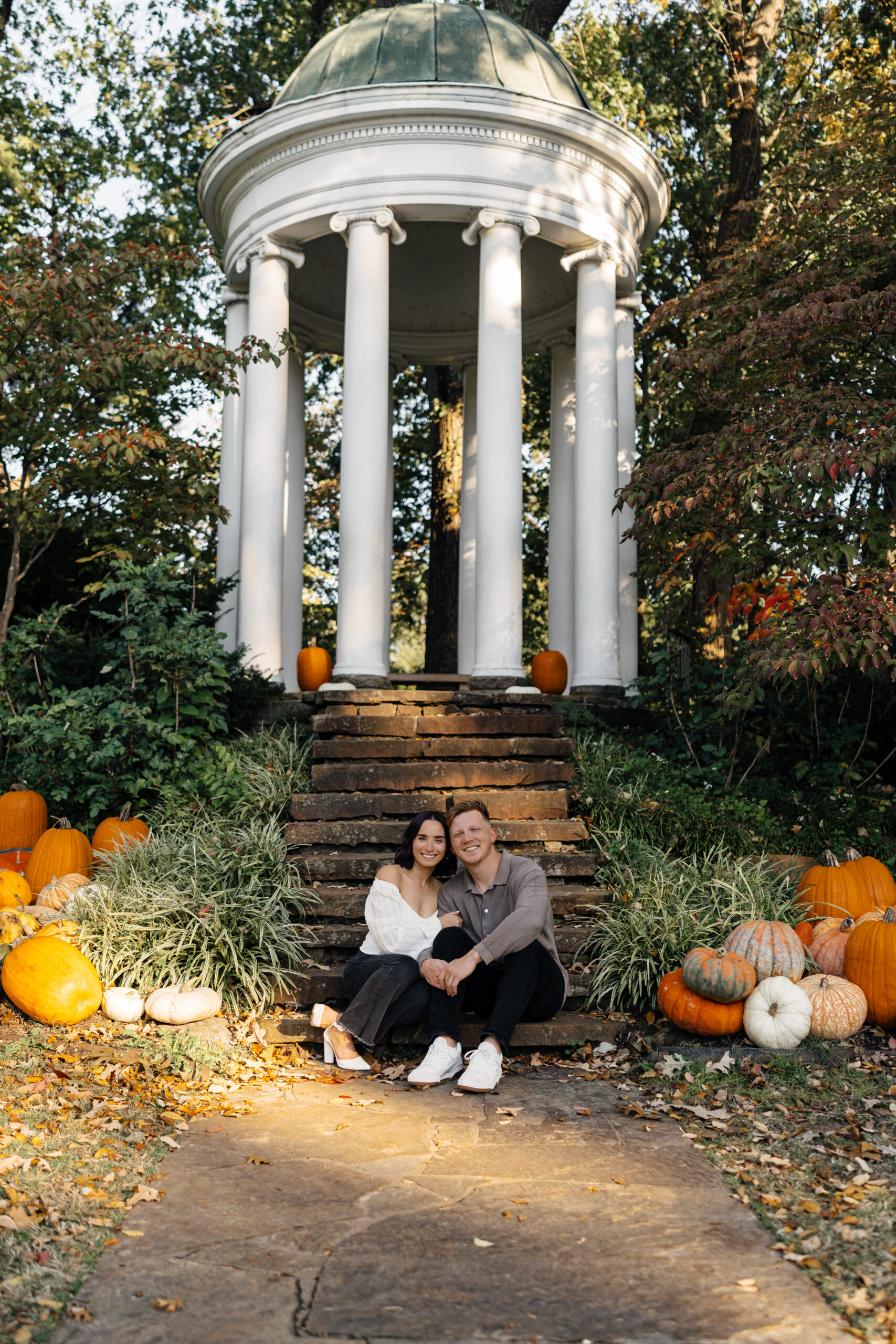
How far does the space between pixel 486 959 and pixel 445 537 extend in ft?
37.2

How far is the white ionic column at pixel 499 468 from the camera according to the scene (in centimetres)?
979

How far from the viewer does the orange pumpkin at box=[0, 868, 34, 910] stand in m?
7.20

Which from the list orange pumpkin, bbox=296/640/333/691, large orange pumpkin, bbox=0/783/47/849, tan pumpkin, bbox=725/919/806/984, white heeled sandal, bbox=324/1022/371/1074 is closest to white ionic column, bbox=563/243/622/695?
orange pumpkin, bbox=296/640/333/691

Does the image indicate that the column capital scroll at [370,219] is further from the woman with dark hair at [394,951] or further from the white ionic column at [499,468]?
the woman with dark hair at [394,951]

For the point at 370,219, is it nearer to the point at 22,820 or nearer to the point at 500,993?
the point at 22,820

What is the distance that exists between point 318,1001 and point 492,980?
102 cm

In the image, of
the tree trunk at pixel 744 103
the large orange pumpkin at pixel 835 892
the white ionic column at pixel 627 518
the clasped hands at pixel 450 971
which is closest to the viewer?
the clasped hands at pixel 450 971

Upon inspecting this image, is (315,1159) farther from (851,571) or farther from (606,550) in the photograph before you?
(606,550)

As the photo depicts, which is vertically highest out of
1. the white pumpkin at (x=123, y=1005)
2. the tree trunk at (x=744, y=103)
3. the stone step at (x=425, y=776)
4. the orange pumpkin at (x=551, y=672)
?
the tree trunk at (x=744, y=103)

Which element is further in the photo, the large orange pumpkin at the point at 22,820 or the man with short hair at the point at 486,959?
the large orange pumpkin at the point at 22,820

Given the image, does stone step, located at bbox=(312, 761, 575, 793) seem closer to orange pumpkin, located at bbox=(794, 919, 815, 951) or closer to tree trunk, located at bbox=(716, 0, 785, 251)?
orange pumpkin, located at bbox=(794, 919, 815, 951)

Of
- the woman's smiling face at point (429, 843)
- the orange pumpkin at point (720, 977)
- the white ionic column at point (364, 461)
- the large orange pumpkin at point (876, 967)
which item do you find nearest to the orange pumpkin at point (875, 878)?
the large orange pumpkin at point (876, 967)

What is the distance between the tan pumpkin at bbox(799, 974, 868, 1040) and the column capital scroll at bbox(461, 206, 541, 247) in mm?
7471

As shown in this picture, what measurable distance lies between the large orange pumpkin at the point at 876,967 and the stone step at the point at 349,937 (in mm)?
1387
